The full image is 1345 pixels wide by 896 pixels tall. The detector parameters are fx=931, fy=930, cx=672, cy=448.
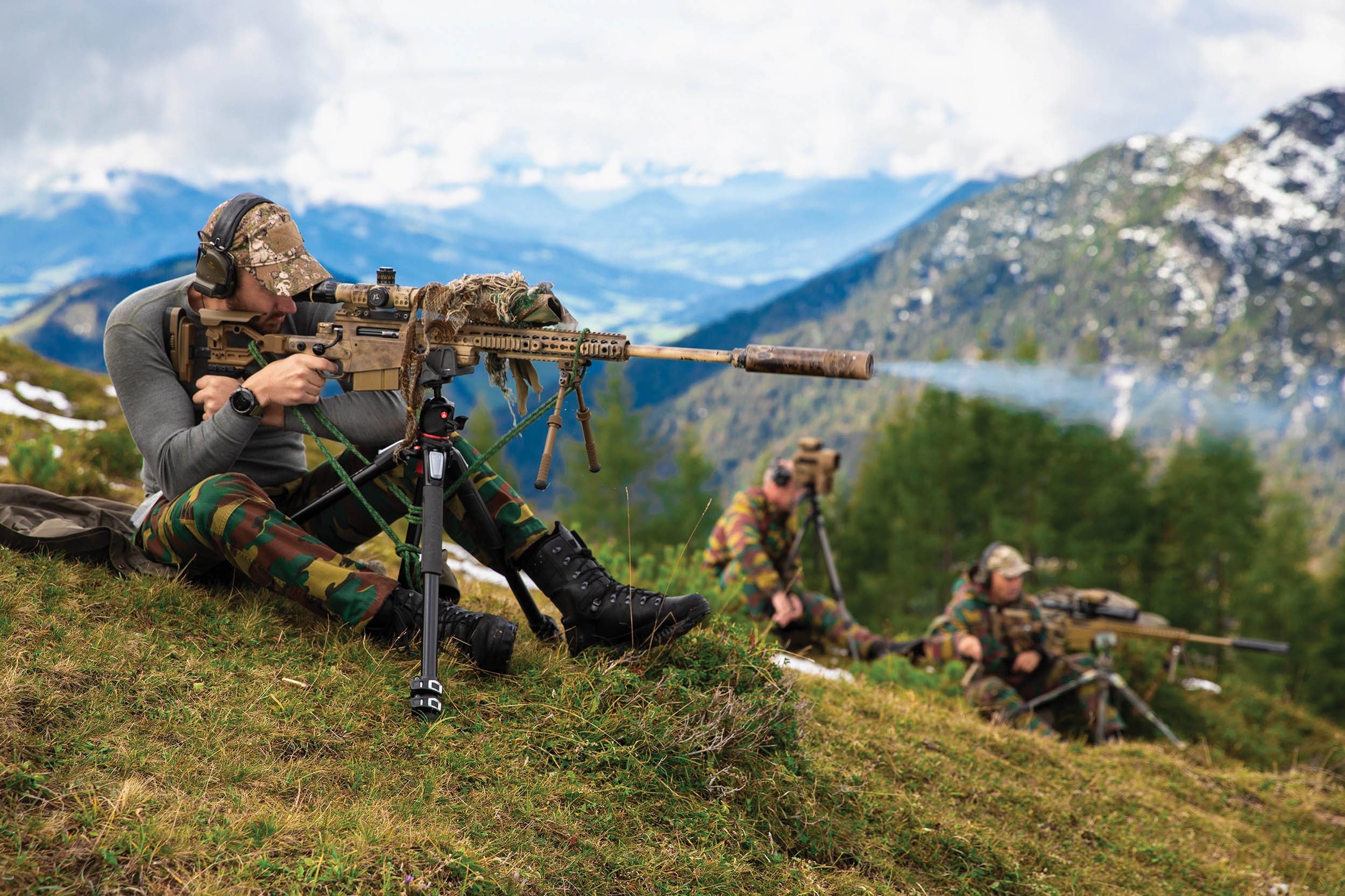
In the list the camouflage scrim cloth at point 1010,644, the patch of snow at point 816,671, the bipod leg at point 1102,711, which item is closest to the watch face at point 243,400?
the patch of snow at point 816,671

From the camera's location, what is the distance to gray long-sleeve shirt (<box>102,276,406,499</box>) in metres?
4.14

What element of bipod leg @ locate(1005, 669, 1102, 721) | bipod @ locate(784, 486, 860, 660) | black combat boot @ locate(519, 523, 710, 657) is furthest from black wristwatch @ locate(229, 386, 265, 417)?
bipod leg @ locate(1005, 669, 1102, 721)

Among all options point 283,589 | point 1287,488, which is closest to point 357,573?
point 283,589

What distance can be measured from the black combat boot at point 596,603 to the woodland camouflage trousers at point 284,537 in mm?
143

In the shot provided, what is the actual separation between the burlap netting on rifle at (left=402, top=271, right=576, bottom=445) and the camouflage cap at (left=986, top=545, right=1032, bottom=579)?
23.5ft

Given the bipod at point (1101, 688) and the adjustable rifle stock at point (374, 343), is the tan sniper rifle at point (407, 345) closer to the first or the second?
the adjustable rifle stock at point (374, 343)

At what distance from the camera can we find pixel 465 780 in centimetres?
363

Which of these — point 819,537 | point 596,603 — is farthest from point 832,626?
point 596,603

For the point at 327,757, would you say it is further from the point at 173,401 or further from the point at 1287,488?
the point at 1287,488

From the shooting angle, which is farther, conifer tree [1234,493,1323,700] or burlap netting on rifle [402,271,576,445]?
conifer tree [1234,493,1323,700]

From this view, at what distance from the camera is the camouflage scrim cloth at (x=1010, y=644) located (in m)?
10.1

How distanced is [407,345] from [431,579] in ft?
3.48

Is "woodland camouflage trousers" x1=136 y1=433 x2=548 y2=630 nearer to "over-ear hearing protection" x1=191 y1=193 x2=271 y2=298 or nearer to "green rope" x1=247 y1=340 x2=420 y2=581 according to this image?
"green rope" x1=247 y1=340 x2=420 y2=581

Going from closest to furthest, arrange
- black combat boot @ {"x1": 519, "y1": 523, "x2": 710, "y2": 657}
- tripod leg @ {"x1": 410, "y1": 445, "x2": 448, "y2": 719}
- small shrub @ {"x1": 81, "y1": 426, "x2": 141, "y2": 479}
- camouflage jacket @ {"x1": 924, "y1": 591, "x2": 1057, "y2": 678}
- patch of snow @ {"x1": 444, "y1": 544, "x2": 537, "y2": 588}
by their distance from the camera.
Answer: tripod leg @ {"x1": 410, "y1": 445, "x2": 448, "y2": 719} → black combat boot @ {"x1": 519, "y1": 523, "x2": 710, "y2": 657} → patch of snow @ {"x1": 444, "y1": 544, "x2": 537, "y2": 588} → small shrub @ {"x1": 81, "y1": 426, "x2": 141, "y2": 479} → camouflage jacket @ {"x1": 924, "y1": 591, "x2": 1057, "y2": 678}
